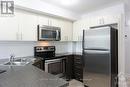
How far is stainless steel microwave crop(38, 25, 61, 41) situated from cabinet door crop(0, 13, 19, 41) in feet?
2.09

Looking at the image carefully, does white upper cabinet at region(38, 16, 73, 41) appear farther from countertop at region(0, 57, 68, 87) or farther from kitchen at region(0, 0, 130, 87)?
countertop at region(0, 57, 68, 87)

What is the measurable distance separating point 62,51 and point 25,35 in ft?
5.53

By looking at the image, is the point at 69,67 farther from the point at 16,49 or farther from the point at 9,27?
the point at 9,27

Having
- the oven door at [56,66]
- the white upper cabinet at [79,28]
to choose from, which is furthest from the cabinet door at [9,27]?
the white upper cabinet at [79,28]

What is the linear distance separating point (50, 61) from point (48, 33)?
85 cm

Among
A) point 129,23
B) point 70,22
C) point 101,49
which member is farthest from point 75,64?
point 129,23

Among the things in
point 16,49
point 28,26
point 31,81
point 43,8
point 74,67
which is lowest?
point 74,67

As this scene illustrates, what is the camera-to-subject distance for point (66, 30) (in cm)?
387

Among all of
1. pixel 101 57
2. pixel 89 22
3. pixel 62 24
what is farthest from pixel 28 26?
pixel 101 57

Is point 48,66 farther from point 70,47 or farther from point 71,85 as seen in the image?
point 70,47

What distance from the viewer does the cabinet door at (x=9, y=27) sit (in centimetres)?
242

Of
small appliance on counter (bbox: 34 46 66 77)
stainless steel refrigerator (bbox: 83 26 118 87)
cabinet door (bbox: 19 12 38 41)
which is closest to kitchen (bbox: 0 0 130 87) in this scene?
cabinet door (bbox: 19 12 38 41)

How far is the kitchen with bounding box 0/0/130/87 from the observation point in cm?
261

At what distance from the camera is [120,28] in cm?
281
